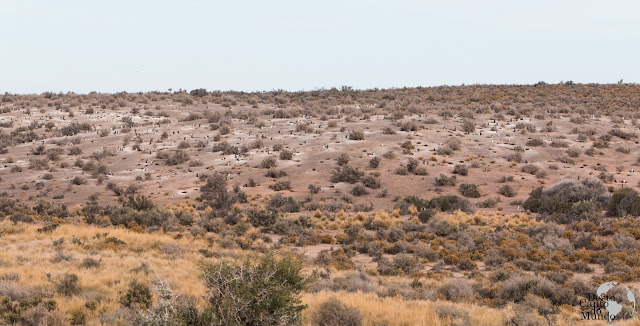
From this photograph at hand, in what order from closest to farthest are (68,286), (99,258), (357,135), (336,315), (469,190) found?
(336,315), (68,286), (99,258), (469,190), (357,135)

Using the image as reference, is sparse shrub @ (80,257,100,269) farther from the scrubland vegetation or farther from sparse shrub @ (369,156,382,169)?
sparse shrub @ (369,156,382,169)

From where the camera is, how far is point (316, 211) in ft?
94.5

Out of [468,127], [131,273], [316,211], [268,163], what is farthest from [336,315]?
[468,127]

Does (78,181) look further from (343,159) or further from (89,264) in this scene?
(89,264)

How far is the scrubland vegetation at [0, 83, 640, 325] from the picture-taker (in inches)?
411

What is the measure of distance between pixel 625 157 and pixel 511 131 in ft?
37.9

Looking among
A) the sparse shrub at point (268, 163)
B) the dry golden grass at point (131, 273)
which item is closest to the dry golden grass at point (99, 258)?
the dry golden grass at point (131, 273)

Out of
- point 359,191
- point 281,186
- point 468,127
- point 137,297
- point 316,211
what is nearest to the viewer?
point 137,297

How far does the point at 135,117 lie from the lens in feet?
204

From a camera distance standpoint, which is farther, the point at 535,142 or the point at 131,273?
the point at 535,142

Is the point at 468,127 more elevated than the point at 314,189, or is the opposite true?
the point at 468,127

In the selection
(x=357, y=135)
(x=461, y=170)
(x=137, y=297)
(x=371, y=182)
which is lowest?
(x=371, y=182)

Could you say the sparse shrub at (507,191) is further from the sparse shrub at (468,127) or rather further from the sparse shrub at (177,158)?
the sparse shrub at (177,158)

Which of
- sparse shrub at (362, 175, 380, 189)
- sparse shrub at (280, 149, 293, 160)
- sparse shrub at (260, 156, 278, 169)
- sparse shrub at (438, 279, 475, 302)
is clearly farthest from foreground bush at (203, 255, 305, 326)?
sparse shrub at (280, 149, 293, 160)
